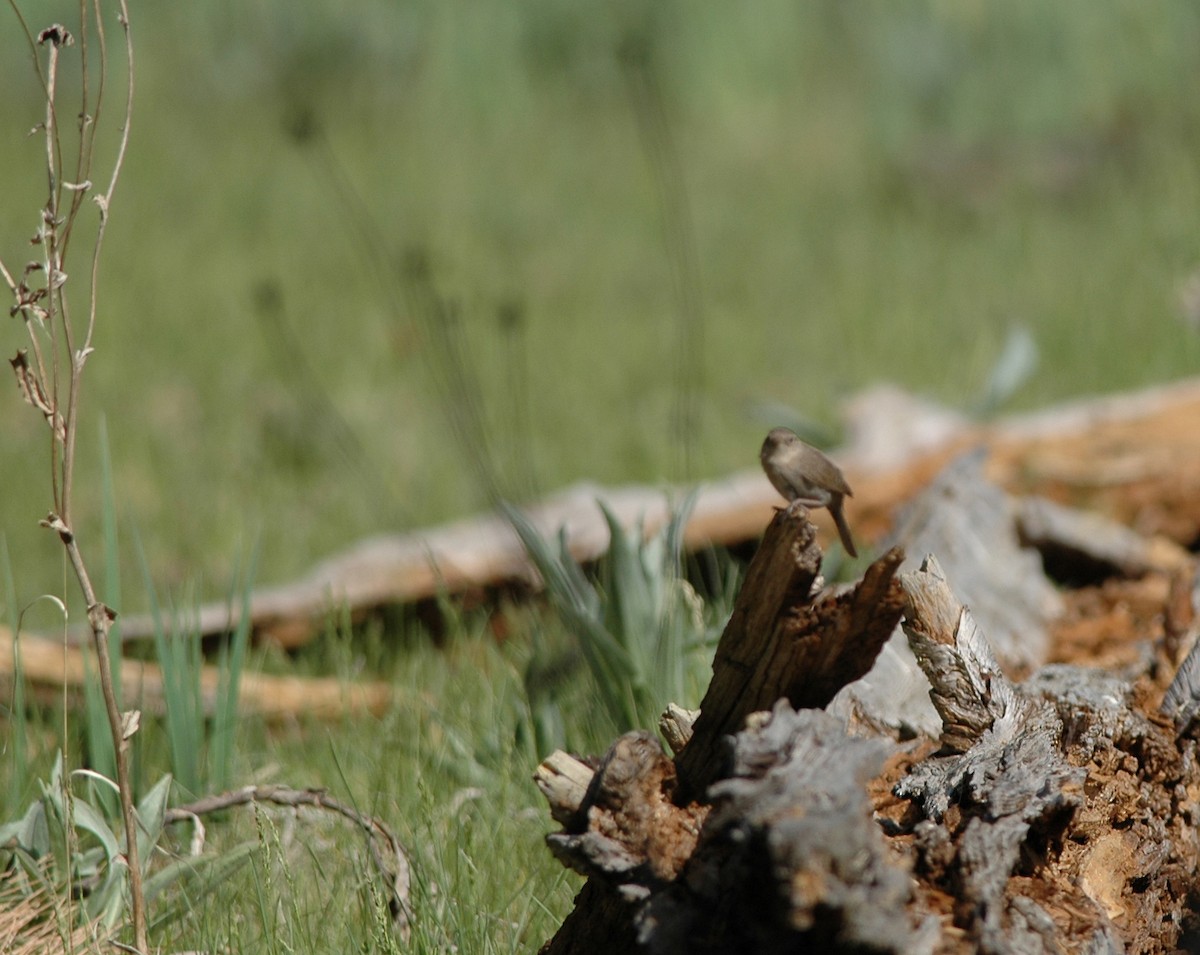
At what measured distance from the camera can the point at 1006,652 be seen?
286cm

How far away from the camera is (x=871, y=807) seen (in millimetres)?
1691

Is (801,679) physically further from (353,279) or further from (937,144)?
(937,144)

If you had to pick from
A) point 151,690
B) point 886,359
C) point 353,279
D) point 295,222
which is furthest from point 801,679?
point 295,222

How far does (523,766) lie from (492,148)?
6.51 meters

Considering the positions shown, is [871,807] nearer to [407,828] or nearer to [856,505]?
[407,828]

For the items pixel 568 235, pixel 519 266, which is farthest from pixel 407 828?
pixel 568 235

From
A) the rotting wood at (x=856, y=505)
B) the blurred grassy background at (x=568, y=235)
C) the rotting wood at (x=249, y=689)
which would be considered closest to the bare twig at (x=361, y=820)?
the rotting wood at (x=249, y=689)

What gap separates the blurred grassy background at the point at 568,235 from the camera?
18.0 feet

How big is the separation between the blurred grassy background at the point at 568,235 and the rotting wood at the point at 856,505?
49cm

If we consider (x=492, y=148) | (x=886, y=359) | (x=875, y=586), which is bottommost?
(x=886, y=359)

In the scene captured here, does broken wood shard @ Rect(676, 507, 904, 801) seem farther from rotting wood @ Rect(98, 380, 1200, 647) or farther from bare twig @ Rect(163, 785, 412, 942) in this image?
rotting wood @ Rect(98, 380, 1200, 647)

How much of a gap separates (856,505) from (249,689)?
1.90 m

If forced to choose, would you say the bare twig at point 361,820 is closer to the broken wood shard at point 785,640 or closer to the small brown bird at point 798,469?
the broken wood shard at point 785,640

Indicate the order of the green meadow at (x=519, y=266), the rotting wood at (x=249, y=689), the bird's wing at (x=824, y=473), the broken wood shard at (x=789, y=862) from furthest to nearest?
1. the green meadow at (x=519, y=266)
2. the rotting wood at (x=249, y=689)
3. the bird's wing at (x=824, y=473)
4. the broken wood shard at (x=789, y=862)
